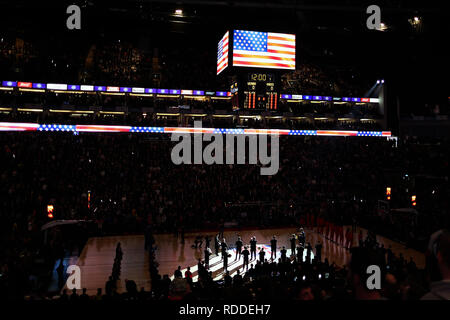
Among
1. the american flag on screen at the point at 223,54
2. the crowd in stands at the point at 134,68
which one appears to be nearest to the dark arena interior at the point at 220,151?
the american flag on screen at the point at 223,54

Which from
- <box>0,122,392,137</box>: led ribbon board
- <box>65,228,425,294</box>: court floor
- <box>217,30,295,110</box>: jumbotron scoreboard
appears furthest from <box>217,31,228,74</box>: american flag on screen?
<box>0,122,392,137</box>: led ribbon board

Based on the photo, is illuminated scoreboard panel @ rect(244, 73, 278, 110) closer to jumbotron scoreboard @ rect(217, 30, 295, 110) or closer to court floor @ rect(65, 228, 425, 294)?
jumbotron scoreboard @ rect(217, 30, 295, 110)

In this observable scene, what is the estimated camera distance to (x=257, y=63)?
14.2 meters

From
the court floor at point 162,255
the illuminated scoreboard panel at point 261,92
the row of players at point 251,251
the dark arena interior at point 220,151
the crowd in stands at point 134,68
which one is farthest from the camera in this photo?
the crowd in stands at point 134,68

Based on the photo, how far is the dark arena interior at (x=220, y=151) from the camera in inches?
480

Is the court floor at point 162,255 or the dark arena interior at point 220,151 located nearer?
the dark arena interior at point 220,151

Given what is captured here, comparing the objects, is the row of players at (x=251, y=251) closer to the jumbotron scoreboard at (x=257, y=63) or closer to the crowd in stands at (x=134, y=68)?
the jumbotron scoreboard at (x=257, y=63)

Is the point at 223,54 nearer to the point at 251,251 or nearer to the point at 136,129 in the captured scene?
the point at 251,251

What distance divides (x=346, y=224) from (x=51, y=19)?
103ft

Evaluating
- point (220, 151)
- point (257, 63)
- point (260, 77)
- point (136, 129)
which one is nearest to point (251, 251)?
point (260, 77)
